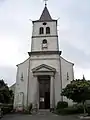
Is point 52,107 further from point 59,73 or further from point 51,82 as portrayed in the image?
point 59,73

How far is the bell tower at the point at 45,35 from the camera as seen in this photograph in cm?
3631

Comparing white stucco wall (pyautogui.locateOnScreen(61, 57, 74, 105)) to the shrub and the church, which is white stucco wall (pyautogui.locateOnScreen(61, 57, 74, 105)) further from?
the shrub

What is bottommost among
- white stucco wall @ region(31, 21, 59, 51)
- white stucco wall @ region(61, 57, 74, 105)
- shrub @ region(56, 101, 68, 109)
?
shrub @ region(56, 101, 68, 109)

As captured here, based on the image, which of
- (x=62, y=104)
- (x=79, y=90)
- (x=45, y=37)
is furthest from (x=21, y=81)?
(x=79, y=90)

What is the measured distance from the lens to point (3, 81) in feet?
161

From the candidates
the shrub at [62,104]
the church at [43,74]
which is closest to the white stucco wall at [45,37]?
the church at [43,74]

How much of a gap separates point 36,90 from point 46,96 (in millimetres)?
3385

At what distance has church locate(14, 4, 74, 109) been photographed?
3212 cm

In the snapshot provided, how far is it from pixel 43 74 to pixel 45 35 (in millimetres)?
9476

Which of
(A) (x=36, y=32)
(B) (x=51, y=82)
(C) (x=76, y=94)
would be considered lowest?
(C) (x=76, y=94)

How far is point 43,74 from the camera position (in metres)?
32.2

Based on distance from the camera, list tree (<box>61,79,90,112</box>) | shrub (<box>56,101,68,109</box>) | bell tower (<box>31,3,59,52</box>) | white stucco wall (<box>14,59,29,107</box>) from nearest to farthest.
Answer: tree (<box>61,79,90,112</box>)
shrub (<box>56,101,68,109</box>)
white stucco wall (<box>14,59,29,107</box>)
bell tower (<box>31,3,59,52</box>)

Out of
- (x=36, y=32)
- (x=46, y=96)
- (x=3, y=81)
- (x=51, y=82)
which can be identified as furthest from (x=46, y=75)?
(x=3, y=81)

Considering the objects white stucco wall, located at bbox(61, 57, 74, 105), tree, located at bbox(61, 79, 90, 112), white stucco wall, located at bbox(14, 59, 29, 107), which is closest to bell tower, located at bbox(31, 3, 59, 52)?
white stucco wall, located at bbox(61, 57, 74, 105)
